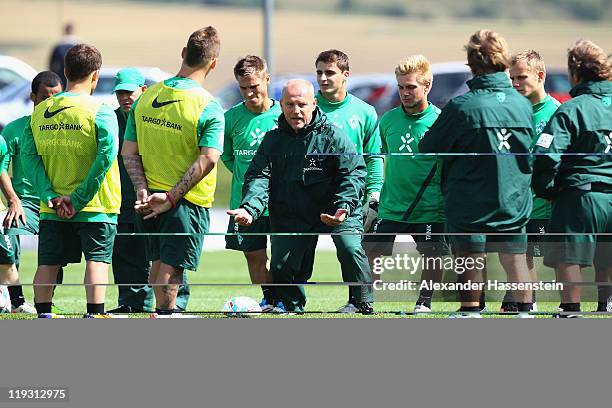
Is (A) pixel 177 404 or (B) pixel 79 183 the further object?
(B) pixel 79 183

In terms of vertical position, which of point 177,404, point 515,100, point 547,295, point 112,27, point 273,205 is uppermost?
point 112,27

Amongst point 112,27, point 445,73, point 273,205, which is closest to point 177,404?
point 273,205

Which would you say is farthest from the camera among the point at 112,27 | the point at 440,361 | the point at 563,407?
the point at 112,27

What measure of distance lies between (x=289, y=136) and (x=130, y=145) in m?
0.95

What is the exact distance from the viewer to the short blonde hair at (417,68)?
8266 mm

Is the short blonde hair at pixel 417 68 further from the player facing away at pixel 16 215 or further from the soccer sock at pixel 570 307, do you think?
the player facing away at pixel 16 215

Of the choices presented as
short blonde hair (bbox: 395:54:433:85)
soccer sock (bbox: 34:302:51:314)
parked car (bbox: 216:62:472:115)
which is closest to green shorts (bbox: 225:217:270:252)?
soccer sock (bbox: 34:302:51:314)

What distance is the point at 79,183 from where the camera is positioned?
7.32m

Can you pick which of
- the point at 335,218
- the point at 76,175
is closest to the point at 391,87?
the point at 335,218

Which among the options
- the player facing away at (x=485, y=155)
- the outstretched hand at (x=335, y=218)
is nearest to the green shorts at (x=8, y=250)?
the outstretched hand at (x=335, y=218)

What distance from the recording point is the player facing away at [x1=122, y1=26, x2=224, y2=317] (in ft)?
23.5

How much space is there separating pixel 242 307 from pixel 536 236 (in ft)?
6.11

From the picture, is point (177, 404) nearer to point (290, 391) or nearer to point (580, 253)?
point (290, 391)

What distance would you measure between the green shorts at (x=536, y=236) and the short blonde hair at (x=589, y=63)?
3.02ft
